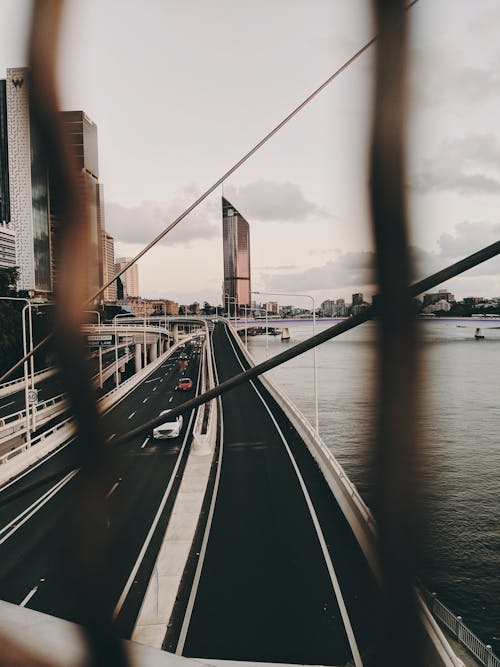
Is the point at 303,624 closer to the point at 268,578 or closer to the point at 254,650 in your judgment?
the point at 254,650

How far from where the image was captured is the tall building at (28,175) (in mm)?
836

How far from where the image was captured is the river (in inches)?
33.5

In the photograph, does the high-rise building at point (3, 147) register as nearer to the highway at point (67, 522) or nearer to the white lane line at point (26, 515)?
the highway at point (67, 522)

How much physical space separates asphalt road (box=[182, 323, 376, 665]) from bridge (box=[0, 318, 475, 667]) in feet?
0.09

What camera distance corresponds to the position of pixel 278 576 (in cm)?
1030

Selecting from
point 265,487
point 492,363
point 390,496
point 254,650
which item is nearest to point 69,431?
point 390,496

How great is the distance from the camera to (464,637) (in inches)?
412

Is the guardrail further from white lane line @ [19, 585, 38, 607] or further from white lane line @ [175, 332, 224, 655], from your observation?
white lane line @ [19, 585, 38, 607]

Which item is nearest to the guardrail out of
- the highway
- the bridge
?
the bridge

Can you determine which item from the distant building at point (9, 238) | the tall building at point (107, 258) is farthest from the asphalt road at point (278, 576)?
the tall building at point (107, 258)

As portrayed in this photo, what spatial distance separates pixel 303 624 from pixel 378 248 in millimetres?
9122

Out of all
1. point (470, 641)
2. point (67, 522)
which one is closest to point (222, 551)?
point (470, 641)

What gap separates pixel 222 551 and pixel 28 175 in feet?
38.1

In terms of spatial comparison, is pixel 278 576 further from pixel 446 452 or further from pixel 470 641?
pixel 446 452
